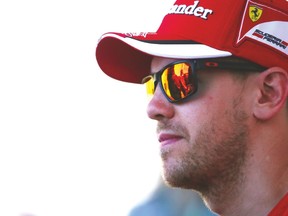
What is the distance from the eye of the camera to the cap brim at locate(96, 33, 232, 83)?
12.0 ft

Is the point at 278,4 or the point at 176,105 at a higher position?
the point at 278,4

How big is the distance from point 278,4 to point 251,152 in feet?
1.92

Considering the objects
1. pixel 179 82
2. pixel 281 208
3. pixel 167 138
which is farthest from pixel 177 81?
pixel 281 208

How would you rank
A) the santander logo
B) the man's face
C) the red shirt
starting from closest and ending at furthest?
the red shirt, the man's face, the santander logo

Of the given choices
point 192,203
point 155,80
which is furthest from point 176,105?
point 192,203

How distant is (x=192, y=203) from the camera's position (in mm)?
8820

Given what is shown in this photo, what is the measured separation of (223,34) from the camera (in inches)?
145

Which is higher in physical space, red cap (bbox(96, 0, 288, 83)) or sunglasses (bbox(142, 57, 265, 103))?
red cap (bbox(96, 0, 288, 83))

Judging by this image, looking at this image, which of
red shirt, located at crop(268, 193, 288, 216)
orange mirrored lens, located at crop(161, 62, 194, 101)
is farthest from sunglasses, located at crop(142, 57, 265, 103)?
red shirt, located at crop(268, 193, 288, 216)

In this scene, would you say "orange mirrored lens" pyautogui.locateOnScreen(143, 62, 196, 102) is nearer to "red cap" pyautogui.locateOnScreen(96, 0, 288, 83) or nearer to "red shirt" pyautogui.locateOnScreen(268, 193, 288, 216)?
"red cap" pyautogui.locateOnScreen(96, 0, 288, 83)

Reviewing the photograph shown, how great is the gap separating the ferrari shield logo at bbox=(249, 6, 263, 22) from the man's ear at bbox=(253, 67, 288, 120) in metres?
0.20

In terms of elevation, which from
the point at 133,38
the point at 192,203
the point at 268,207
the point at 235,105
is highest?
the point at 133,38

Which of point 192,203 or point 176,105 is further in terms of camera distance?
point 192,203

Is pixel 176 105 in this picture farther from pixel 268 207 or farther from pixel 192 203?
pixel 192 203
